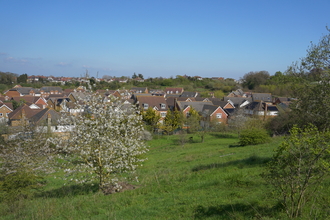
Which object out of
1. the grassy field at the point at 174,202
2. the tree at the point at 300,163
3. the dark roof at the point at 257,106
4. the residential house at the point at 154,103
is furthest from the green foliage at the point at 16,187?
the dark roof at the point at 257,106

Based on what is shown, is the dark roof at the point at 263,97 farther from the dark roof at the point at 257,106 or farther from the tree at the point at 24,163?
the tree at the point at 24,163

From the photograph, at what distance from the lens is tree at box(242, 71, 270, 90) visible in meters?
107

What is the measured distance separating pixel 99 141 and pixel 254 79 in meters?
109

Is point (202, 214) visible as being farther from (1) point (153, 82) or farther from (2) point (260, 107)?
(1) point (153, 82)

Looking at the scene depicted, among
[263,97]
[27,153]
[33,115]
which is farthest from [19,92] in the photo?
[263,97]

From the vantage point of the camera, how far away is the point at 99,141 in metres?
11.8

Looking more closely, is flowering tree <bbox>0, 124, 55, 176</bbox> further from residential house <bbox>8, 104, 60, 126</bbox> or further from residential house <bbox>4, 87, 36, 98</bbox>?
residential house <bbox>4, 87, 36, 98</bbox>

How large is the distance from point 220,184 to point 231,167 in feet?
11.0

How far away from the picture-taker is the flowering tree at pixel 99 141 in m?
11.6

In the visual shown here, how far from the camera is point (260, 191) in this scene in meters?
9.08

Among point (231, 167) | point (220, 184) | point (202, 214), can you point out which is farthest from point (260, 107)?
point (202, 214)

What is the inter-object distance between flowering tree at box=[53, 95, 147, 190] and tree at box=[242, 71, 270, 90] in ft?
337

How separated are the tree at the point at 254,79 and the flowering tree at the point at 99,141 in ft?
337

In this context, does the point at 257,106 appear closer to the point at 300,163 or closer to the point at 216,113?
the point at 216,113
